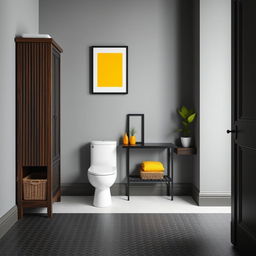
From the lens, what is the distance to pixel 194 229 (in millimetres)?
3531

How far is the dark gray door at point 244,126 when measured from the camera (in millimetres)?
2637

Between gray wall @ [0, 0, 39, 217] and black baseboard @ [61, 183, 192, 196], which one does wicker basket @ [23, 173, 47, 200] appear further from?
black baseboard @ [61, 183, 192, 196]

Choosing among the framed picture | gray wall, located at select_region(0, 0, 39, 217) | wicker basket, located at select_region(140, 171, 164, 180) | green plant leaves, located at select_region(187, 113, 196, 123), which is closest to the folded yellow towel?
wicker basket, located at select_region(140, 171, 164, 180)

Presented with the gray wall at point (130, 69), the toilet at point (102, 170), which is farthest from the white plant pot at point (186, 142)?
the toilet at point (102, 170)

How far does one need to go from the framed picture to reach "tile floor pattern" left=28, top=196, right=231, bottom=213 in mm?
1394

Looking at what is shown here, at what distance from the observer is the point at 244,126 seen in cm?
280

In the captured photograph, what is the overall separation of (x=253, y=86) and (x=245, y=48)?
349mm

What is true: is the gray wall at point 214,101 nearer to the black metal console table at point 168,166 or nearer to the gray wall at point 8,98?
the black metal console table at point 168,166

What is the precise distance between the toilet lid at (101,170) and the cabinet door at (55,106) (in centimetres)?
45

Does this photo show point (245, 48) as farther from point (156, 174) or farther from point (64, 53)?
point (64, 53)

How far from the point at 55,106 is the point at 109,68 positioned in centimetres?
95

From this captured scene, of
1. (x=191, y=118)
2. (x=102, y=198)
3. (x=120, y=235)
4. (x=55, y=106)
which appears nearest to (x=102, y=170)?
(x=102, y=198)

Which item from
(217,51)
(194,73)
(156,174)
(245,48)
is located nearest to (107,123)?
(156,174)

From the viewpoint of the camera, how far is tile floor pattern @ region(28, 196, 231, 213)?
4211 millimetres
